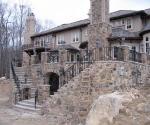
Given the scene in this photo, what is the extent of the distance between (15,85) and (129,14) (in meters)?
12.1

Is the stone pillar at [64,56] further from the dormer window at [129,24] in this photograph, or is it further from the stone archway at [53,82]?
the dormer window at [129,24]

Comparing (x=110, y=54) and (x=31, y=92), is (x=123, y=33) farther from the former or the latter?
(x=31, y=92)

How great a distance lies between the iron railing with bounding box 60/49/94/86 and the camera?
10379 mm

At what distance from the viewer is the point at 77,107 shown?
9.46 m

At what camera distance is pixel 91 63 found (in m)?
9.92

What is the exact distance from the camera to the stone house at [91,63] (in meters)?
9.44

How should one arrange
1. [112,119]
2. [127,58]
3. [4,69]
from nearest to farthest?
[112,119]
[127,58]
[4,69]

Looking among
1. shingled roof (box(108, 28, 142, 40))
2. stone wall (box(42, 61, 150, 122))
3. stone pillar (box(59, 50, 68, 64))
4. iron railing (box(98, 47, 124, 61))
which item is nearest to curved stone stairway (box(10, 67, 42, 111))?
stone wall (box(42, 61, 150, 122))

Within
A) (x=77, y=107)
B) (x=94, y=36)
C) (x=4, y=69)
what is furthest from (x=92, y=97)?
(x=4, y=69)

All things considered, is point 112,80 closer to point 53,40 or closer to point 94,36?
point 94,36

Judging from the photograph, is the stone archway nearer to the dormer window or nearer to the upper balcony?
the upper balcony

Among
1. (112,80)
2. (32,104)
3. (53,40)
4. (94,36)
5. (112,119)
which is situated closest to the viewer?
(112,119)

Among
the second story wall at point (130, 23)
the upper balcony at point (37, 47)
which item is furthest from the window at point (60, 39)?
the second story wall at point (130, 23)

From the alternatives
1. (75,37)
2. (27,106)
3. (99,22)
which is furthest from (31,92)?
(75,37)
